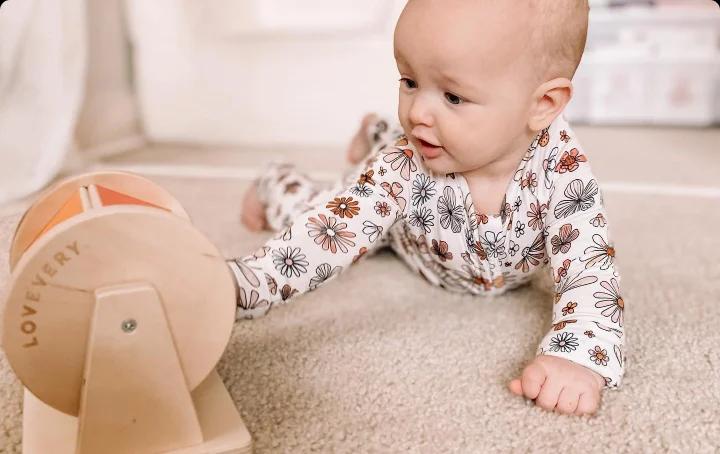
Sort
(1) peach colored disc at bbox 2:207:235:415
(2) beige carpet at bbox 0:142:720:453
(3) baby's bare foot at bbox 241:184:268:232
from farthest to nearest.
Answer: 1. (3) baby's bare foot at bbox 241:184:268:232
2. (2) beige carpet at bbox 0:142:720:453
3. (1) peach colored disc at bbox 2:207:235:415

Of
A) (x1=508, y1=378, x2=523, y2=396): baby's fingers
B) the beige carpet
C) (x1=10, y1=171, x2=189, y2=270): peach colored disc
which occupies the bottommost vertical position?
the beige carpet

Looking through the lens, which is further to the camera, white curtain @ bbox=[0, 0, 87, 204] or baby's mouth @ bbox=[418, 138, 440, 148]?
white curtain @ bbox=[0, 0, 87, 204]

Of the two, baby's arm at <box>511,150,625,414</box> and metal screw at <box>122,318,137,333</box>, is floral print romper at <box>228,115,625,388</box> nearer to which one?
baby's arm at <box>511,150,625,414</box>

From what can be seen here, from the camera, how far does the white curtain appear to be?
118 cm

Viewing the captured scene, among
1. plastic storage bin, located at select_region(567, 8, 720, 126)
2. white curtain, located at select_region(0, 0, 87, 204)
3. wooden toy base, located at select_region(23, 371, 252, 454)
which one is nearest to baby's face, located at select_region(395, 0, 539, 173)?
wooden toy base, located at select_region(23, 371, 252, 454)

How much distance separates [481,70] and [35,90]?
0.97 m

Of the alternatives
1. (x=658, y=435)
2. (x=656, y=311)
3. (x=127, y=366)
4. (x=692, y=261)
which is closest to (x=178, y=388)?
(x=127, y=366)

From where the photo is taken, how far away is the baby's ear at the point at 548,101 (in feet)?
2.08

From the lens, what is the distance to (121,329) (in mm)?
434

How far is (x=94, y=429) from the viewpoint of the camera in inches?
17.6

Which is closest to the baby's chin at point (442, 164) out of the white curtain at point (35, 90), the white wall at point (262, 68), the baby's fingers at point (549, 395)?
the baby's fingers at point (549, 395)

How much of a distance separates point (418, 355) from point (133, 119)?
136 centimetres

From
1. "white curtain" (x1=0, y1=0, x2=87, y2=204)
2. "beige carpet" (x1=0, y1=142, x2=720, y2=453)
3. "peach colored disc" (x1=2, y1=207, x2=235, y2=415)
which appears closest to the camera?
"peach colored disc" (x1=2, y1=207, x2=235, y2=415)

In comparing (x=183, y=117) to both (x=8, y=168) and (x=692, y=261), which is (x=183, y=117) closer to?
(x=8, y=168)
